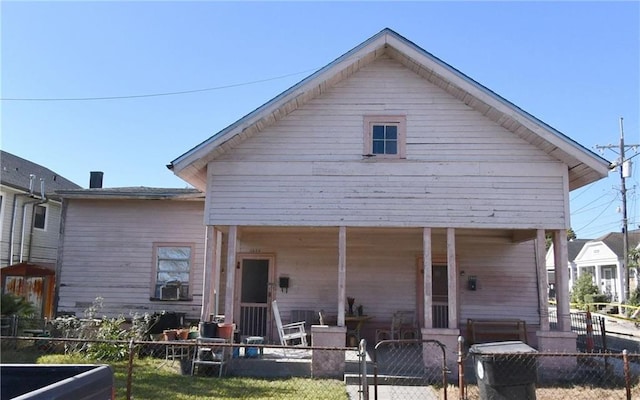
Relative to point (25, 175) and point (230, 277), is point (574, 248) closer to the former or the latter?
point (25, 175)

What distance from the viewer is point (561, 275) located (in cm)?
1057

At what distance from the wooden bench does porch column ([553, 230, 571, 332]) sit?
9.05 ft

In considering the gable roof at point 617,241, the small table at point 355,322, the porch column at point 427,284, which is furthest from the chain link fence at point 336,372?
the gable roof at point 617,241

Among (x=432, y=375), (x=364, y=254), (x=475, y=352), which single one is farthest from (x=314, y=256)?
(x=475, y=352)

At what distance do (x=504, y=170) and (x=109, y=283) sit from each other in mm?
10514

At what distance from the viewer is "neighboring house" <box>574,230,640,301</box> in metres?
38.4

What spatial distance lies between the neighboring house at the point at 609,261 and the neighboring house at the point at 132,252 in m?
33.9

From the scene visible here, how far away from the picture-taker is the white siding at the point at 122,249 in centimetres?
1404

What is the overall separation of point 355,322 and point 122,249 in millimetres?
6644

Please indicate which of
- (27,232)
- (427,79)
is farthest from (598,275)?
(27,232)

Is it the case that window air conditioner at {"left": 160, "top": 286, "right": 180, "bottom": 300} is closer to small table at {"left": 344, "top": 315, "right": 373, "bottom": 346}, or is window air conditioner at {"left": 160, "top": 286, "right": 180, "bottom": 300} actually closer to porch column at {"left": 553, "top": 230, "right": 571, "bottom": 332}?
small table at {"left": 344, "top": 315, "right": 373, "bottom": 346}

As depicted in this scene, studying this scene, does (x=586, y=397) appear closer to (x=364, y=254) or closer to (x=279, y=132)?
(x=364, y=254)

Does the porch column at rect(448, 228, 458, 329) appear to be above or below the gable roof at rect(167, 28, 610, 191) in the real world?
below

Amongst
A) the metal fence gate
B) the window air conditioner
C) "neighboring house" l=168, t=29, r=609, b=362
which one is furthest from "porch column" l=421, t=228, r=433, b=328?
the window air conditioner
